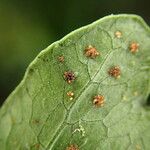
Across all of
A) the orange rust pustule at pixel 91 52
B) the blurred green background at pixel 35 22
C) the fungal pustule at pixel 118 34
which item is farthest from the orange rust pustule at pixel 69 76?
the blurred green background at pixel 35 22

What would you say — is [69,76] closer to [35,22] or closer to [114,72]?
[114,72]

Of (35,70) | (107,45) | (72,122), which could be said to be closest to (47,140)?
(72,122)

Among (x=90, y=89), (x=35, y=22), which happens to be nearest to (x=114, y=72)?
(x=90, y=89)

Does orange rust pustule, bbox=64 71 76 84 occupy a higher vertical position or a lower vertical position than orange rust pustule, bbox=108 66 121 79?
higher

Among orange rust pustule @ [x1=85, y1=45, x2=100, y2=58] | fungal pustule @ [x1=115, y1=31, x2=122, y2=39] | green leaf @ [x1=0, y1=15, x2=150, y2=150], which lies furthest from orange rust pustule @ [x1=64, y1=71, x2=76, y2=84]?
fungal pustule @ [x1=115, y1=31, x2=122, y2=39]

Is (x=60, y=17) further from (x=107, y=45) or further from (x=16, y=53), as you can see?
(x=107, y=45)

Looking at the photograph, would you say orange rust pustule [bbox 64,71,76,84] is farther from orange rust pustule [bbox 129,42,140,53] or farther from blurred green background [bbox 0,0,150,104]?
blurred green background [bbox 0,0,150,104]
